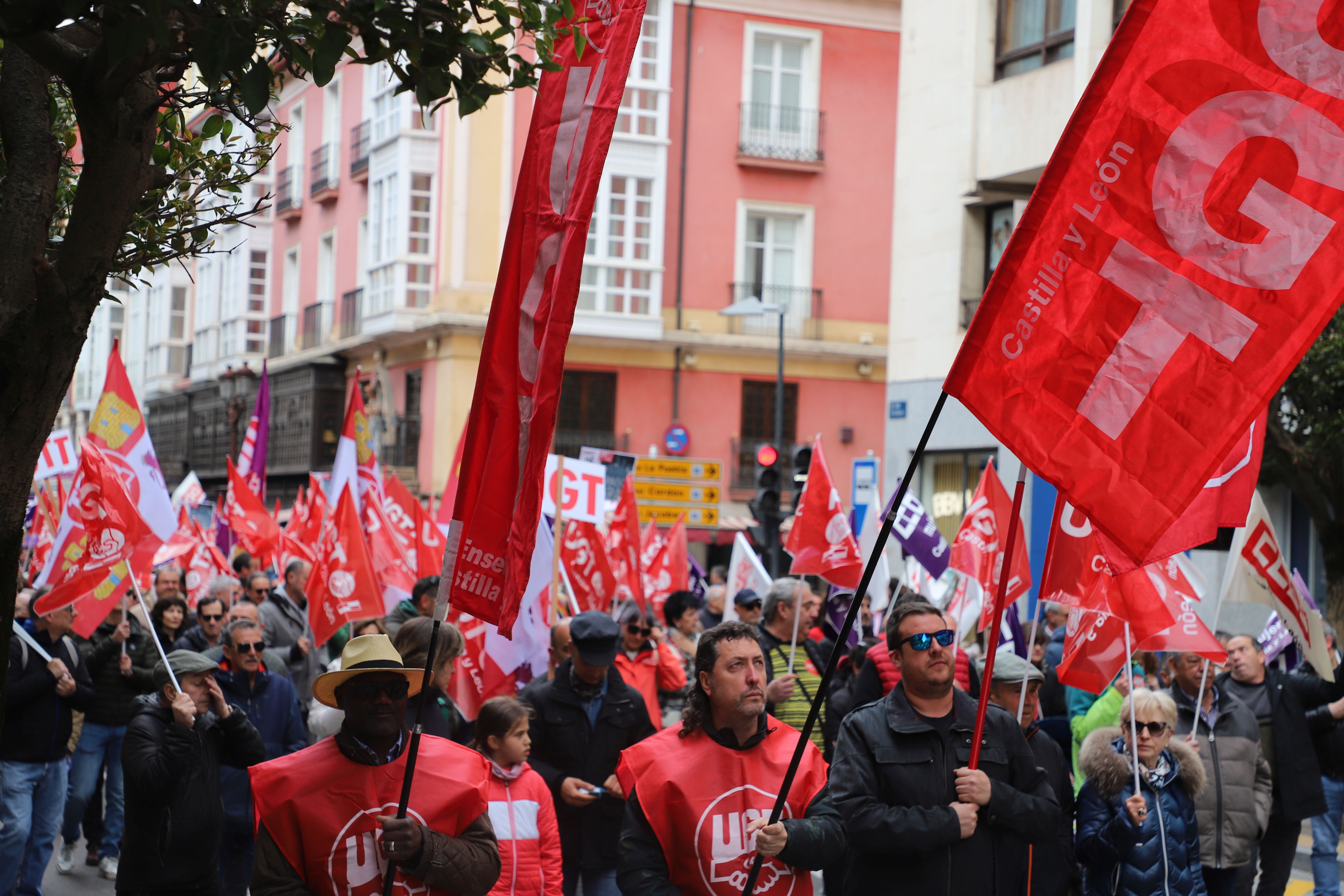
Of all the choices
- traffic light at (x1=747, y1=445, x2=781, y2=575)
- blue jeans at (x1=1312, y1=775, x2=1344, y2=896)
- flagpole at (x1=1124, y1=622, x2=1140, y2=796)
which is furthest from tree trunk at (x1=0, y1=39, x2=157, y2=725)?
traffic light at (x1=747, y1=445, x2=781, y2=575)

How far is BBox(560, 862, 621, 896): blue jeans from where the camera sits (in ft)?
23.0

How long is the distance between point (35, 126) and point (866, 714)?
3.08 m

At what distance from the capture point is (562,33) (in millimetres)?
4031

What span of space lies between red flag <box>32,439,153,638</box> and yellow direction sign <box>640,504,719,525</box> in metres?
11.5

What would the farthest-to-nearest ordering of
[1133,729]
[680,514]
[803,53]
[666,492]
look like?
1. [803,53]
2. [666,492]
3. [680,514]
4. [1133,729]

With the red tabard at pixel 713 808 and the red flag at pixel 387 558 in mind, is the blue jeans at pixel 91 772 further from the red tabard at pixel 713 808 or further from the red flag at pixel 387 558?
the red tabard at pixel 713 808

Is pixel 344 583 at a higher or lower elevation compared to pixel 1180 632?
lower

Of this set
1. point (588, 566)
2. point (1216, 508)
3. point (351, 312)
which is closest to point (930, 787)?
point (1216, 508)

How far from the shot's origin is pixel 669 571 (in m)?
17.8

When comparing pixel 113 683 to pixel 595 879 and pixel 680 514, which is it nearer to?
pixel 595 879

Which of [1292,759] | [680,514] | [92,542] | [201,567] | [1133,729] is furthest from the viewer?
[680,514]

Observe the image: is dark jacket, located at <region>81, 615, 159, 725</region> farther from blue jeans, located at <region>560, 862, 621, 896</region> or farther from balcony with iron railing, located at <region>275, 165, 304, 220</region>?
balcony with iron railing, located at <region>275, 165, 304, 220</region>

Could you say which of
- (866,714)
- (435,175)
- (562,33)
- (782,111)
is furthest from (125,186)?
(782,111)

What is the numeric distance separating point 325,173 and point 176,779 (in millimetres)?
33693
